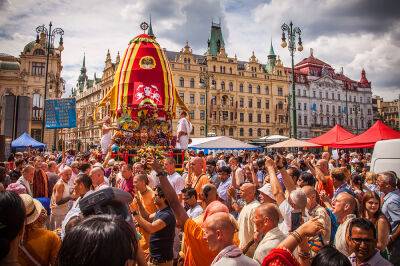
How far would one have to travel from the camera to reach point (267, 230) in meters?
3.18

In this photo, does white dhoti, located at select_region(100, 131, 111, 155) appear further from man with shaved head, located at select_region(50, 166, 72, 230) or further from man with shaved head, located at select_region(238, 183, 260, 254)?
man with shaved head, located at select_region(238, 183, 260, 254)

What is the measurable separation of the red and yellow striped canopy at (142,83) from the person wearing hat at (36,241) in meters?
13.9

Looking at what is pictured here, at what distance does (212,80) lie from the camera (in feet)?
194

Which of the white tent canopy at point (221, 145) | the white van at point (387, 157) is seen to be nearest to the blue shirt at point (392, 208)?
the white van at point (387, 157)

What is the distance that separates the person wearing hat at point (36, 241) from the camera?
113 inches

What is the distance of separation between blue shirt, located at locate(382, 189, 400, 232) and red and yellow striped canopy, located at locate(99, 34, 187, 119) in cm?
1331

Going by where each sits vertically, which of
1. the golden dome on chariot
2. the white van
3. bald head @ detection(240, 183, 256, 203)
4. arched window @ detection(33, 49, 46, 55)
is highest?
arched window @ detection(33, 49, 46, 55)

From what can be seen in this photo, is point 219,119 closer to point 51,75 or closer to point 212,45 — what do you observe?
point 212,45

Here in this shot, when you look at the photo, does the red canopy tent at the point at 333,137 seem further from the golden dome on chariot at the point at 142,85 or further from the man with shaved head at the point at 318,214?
the man with shaved head at the point at 318,214

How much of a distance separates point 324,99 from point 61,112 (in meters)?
71.0

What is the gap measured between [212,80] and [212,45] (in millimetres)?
8990

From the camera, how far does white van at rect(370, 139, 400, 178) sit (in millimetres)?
8180

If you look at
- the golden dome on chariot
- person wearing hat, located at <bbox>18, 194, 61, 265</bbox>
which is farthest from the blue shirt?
the golden dome on chariot

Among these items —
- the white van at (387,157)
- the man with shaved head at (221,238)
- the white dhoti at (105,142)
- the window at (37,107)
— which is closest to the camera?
the man with shaved head at (221,238)
